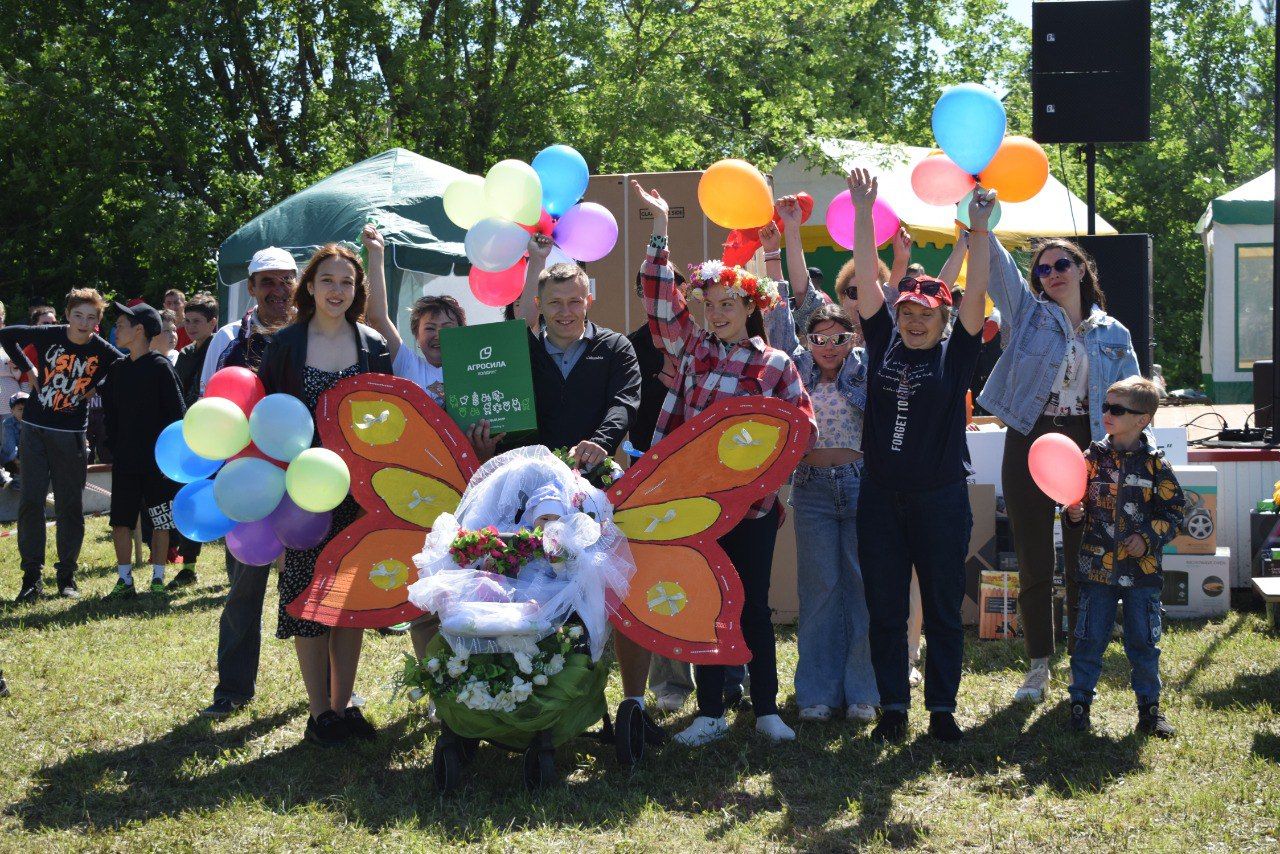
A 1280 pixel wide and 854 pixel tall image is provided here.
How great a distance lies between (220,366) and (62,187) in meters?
14.6

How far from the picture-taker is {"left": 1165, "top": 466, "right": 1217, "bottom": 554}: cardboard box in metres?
6.67

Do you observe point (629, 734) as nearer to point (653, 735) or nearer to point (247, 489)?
point (653, 735)

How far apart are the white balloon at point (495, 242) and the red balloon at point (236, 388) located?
3.19 ft

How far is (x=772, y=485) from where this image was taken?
4.32m

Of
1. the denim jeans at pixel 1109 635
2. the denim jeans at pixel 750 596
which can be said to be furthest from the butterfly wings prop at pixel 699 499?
the denim jeans at pixel 1109 635

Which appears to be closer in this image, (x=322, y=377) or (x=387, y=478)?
(x=387, y=478)

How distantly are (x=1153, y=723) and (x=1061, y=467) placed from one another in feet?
3.32

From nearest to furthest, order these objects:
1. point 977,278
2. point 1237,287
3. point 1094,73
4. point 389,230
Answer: point 977,278 → point 1094,73 → point 389,230 → point 1237,287

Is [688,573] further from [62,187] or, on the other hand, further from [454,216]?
[62,187]

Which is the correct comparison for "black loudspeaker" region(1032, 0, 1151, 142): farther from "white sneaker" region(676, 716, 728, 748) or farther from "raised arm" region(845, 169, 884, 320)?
"white sneaker" region(676, 716, 728, 748)

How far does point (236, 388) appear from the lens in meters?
4.49

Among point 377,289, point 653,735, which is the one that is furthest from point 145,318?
point 653,735

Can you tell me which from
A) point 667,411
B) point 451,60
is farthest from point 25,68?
point 667,411

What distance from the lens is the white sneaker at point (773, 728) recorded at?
457cm
